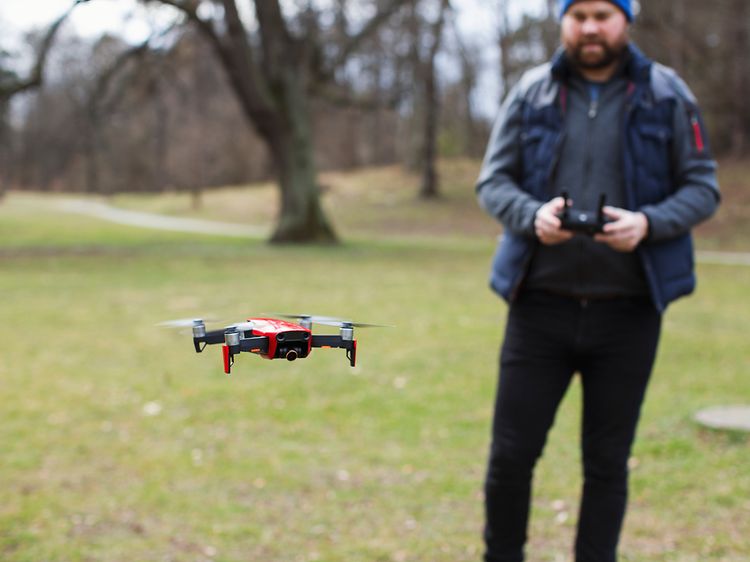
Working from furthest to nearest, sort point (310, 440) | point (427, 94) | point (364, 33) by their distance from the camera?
point (427, 94)
point (364, 33)
point (310, 440)

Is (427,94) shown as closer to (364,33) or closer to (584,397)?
(364,33)

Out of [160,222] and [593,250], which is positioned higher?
[593,250]

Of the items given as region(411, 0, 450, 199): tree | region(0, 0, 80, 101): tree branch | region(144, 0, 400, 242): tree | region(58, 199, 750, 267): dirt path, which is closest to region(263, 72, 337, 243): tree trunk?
region(144, 0, 400, 242): tree

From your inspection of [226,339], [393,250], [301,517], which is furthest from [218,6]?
[226,339]

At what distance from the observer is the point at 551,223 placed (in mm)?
2725

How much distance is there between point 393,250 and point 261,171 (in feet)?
121

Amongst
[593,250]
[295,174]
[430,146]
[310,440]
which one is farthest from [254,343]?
[430,146]

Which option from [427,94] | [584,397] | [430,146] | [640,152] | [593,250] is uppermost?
[427,94]

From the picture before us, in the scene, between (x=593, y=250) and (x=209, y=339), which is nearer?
(x=209, y=339)

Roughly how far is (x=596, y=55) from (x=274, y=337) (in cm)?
242

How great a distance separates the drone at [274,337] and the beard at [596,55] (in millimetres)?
2308

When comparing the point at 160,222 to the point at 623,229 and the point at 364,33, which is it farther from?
the point at 623,229

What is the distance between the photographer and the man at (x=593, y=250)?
2.97 meters

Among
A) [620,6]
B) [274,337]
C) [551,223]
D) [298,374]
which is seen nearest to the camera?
[274,337]
